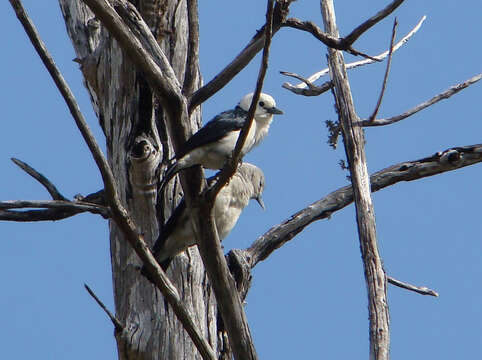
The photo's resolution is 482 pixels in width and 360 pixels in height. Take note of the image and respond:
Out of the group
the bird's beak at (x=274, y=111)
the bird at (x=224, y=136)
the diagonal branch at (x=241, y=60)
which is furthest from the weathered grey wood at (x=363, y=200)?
the bird's beak at (x=274, y=111)

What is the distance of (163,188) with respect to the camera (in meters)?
5.01

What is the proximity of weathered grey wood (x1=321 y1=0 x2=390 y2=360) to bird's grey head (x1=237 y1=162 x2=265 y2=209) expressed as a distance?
5.51 feet

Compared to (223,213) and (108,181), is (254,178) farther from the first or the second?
(108,181)

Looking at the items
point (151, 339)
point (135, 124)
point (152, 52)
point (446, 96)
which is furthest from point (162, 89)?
point (446, 96)

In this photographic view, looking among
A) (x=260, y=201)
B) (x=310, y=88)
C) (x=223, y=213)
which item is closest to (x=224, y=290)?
(x=310, y=88)

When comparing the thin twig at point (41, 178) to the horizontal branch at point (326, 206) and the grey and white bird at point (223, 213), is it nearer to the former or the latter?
the grey and white bird at point (223, 213)

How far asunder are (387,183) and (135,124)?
1.57 m

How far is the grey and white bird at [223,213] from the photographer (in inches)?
188

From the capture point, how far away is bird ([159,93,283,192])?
4.72m

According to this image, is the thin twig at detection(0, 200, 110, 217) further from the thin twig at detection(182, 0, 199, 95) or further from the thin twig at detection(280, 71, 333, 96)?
the thin twig at detection(280, 71, 333, 96)

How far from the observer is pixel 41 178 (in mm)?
4332

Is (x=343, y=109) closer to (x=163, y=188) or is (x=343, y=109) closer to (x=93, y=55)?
(x=163, y=188)

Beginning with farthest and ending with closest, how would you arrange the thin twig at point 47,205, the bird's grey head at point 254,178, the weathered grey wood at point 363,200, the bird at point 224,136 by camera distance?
the bird's grey head at point 254,178 → the bird at point 224,136 → the weathered grey wood at point 363,200 → the thin twig at point 47,205

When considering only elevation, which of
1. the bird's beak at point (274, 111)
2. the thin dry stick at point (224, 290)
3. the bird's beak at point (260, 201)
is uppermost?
the bird's beak at point (274, 111)
